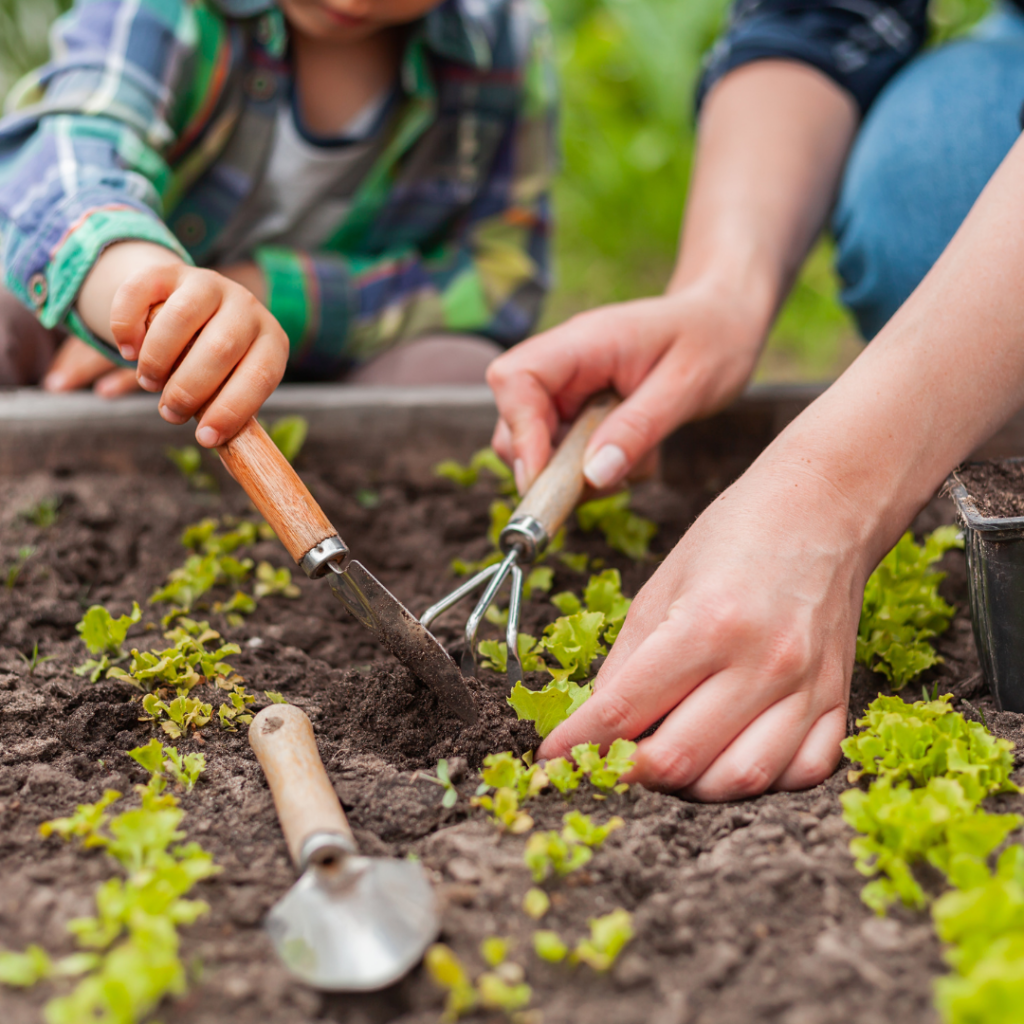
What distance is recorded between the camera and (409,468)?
2.30 metres

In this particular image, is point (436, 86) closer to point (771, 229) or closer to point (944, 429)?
point (771, 229)

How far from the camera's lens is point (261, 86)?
2.41m

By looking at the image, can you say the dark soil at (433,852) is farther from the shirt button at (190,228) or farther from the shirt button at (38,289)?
the shirt button at (190,228)

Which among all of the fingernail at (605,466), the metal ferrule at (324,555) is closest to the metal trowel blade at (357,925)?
the metal ferrule at (324,555)

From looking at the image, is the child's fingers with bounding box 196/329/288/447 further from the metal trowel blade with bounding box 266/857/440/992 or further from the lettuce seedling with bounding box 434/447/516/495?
the lettuce seedling with bounding box 434/447/516/495

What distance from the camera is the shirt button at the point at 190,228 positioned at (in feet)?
8.13

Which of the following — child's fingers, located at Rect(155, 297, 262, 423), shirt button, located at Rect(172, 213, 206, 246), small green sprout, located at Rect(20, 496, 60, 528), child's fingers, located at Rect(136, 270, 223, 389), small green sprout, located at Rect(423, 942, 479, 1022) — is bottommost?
small green sprout, located at Rect(423, 942, 479, 1022)

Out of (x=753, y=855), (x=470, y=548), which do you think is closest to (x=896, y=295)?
(x=470, y=548)

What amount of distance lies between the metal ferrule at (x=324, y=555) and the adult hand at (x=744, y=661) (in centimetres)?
36

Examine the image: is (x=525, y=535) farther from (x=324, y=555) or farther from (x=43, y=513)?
(x=43, y=513)

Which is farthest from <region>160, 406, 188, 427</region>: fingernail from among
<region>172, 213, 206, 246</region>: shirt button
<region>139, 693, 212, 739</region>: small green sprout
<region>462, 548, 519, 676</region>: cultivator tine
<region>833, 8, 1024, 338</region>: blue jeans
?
<region>833, 8, 1024, 338</region>: blue jeans

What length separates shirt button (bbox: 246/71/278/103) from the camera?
2393 mm

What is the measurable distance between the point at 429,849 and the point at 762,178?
162cm

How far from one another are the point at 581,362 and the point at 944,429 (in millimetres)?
630
